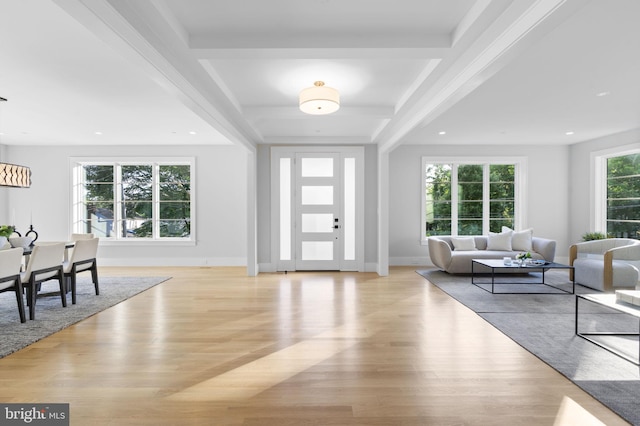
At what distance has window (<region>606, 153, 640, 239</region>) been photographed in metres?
6.28

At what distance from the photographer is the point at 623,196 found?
6.51 meters

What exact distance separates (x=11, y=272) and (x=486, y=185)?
825 cm

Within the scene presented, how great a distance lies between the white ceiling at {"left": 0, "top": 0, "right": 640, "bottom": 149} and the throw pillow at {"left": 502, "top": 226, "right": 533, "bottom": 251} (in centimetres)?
207

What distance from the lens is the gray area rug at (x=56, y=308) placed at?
10.7 ft

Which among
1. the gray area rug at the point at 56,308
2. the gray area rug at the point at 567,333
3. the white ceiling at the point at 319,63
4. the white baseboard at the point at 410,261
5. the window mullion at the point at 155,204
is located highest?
the white ceiling at the point at 319,63

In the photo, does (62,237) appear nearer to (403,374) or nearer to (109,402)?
(109,402)

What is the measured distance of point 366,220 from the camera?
6953mm

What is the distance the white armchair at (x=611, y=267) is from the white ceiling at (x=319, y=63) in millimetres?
2068

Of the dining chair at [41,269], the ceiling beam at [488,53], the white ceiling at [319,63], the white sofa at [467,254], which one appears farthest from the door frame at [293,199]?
the dining chair at [41,269]

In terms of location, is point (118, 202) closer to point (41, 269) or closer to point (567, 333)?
point (41, 269)

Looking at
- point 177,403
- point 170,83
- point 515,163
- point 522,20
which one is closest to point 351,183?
point 515,163

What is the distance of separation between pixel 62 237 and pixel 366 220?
22.1 ft

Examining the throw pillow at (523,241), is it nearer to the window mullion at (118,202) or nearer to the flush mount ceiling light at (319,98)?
the flush mount ceiling light at (319,98)

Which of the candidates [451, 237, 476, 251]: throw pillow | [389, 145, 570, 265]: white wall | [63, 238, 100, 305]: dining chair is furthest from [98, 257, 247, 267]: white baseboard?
[451, 237, 476, 251]: throw pillow
